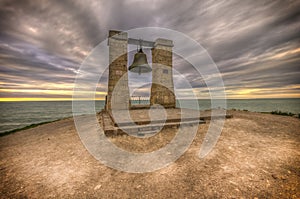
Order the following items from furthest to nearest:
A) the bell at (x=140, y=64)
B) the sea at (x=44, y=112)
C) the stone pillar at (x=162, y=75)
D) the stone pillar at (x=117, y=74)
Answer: the sea at (x=44, y=112), the stone pillar at (x=162, y=75), the stone pillar at (x=117, y=74), the bell at (x=140, y=64)

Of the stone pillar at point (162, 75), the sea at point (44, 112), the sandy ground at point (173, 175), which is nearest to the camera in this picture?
the sandy ground at point (173, 175)

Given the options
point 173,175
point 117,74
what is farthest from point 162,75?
point 173,175

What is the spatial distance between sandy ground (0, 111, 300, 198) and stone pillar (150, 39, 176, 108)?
230 inches

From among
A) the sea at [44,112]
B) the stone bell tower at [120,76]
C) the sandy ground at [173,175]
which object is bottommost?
the sea at [44,112]

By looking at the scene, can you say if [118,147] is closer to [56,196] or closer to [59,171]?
[59,171]

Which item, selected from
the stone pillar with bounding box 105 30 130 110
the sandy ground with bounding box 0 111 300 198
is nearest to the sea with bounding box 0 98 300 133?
the stone pillar with bounding box 105 30 130 110

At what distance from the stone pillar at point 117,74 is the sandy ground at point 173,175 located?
168 inches

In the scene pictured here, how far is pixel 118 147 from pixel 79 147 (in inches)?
60.0

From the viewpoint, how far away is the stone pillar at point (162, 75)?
987 centimetres

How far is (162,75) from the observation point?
9.96m

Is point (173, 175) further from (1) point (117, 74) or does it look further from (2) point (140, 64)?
(1) point (117, 74)

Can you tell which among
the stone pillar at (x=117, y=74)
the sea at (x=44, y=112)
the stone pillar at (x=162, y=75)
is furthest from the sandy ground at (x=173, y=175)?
the sea at (x=44, y=112)

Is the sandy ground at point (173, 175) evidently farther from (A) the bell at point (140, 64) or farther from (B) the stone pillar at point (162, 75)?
(B) the stone pillar at point (162, 75)

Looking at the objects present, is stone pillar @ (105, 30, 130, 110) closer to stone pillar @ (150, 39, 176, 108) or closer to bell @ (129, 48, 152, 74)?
bell @ (129, 48, 152, 74)
